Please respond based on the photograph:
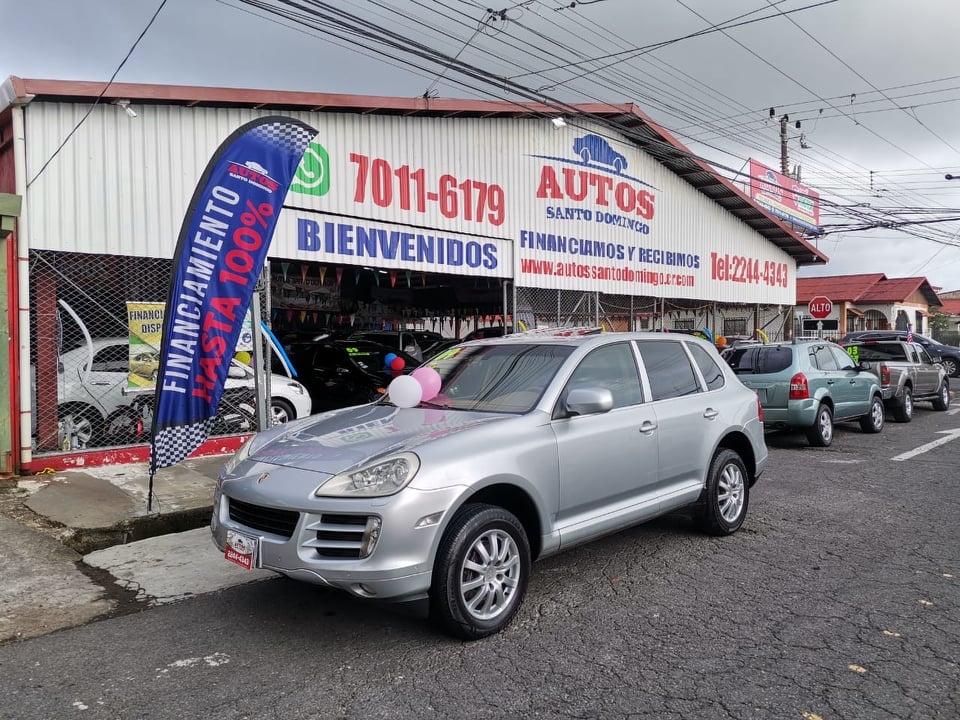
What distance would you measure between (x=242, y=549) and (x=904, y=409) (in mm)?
13705

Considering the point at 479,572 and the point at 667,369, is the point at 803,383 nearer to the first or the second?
the point at 667,369

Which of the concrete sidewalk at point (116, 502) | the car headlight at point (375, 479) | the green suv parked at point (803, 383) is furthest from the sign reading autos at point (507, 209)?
the car headlight at point (375, 479)

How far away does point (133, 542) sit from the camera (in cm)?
621

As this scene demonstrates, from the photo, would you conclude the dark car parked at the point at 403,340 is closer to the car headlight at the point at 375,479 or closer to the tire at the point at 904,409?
the tire at the point at 904,409

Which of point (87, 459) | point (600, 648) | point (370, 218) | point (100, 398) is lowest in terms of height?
point (600, 648)

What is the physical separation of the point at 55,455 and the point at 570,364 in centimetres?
632

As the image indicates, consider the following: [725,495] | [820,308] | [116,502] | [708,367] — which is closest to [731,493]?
[725,495]

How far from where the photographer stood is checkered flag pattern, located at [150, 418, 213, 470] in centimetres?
607

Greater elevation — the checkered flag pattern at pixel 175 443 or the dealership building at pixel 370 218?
the dealership building at pixel 370 218

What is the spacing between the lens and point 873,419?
40.7ft

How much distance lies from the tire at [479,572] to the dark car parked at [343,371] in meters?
9.07

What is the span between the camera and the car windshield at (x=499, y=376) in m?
4.69

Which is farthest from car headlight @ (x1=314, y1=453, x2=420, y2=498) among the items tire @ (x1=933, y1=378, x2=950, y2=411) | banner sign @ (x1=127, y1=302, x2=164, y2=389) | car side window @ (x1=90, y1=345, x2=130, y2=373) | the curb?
tire @ (x1=933, y1=378, x2=950, y2=411)

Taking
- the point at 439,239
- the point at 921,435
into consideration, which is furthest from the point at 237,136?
the point at 921,435
